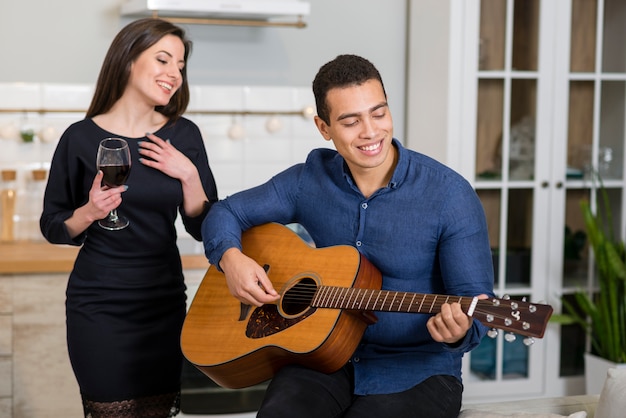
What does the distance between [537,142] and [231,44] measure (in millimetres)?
1423

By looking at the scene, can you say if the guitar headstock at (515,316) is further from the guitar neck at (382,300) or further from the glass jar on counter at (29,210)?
the glass jar on counter at (29,210)

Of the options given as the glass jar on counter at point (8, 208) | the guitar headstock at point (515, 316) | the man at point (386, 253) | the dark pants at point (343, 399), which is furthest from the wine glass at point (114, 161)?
the glass jar on counter at point (8, 208)

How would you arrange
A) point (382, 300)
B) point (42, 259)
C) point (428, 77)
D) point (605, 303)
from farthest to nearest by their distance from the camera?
point (428, 77) → point (605, 303) → point (42, 259) → point (382, 300)

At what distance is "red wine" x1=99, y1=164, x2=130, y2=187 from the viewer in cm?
212

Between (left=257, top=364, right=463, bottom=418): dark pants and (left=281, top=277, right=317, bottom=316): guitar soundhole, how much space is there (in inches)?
5.6

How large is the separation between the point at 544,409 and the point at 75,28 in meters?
2.56

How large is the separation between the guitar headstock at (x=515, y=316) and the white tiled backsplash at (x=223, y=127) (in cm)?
218

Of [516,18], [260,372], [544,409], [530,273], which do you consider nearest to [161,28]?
[260,372]

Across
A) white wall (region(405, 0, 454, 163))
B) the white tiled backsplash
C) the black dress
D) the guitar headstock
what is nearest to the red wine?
the black dress

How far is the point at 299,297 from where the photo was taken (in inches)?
84.1

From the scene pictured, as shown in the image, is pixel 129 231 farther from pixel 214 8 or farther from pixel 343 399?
pixel 214 8

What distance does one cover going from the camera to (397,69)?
4.21 metres

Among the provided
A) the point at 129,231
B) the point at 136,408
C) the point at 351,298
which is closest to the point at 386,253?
the point at 351,298

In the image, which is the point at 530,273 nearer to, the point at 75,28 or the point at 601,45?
the point at 601,45
